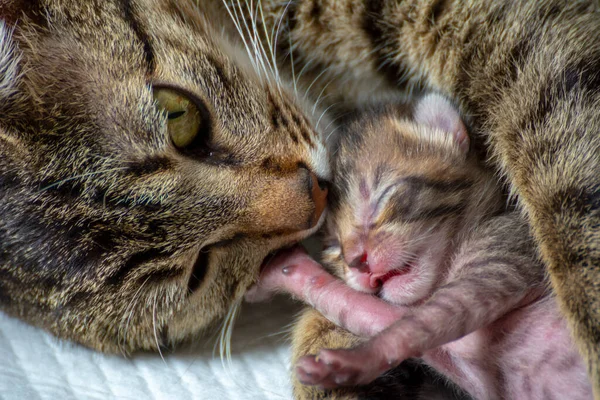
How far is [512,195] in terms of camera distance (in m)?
1.22

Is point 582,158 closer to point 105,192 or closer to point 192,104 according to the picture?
point 192,104

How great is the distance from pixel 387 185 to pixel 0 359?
951 millimetres

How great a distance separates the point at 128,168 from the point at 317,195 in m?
0.37

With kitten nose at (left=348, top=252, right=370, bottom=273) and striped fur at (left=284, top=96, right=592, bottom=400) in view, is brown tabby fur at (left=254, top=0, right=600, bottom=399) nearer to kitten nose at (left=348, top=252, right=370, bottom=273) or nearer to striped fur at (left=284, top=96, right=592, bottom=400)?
striped fur at (left=284, top=96, right=592, bottom=400)

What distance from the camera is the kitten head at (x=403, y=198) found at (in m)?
1.26

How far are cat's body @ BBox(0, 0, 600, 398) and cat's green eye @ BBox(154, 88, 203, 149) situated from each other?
0.03m

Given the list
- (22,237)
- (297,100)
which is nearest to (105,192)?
(22,237)

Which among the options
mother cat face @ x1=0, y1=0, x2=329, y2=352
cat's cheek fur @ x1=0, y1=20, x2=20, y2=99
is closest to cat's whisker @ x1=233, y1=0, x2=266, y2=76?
mother cat face @ x1=0, y1=0, x2=329, y2=352

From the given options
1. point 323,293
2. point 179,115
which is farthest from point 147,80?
point 323,293

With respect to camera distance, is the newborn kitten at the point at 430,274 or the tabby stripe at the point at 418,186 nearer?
the newborn kitten at the point at 430,274

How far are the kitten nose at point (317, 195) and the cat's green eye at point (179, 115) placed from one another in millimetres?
247

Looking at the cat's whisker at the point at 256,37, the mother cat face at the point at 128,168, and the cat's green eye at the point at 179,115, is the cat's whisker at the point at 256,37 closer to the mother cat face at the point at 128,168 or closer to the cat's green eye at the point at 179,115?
the mother cat face at the point at 128,168

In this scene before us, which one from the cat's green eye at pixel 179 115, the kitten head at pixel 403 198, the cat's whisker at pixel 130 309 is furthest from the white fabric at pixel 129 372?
the cat's green eye at pixel 179 115

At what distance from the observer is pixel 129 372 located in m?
1.40
